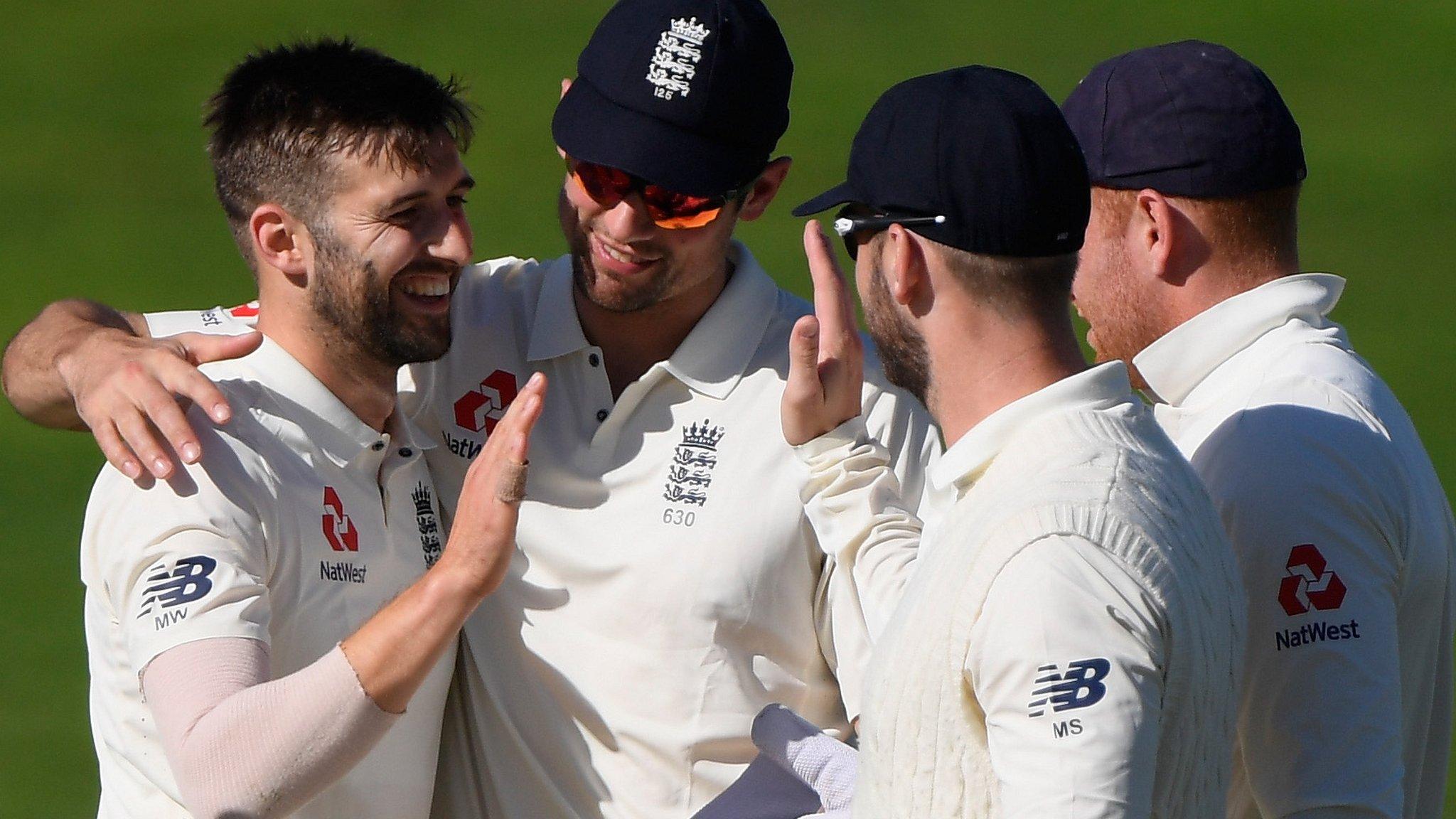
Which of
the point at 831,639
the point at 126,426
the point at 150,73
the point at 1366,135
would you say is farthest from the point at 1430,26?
the point at 126,426

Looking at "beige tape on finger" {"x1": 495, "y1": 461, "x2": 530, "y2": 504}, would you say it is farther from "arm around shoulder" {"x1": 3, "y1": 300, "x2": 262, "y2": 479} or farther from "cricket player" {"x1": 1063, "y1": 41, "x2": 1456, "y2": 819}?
"cricket player" {"x1": 1063, "y1": 41, "x2": 1456, "y2": 819}

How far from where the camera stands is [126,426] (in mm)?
3361

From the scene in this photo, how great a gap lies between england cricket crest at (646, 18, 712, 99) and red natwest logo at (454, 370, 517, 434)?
26.8 inches

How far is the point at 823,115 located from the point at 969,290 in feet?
33.6

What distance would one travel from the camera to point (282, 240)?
3.69 metres

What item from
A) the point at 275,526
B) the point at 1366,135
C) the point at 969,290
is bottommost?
the point at 1366,135

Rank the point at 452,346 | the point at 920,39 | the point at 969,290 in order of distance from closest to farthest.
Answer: the point at 969,290
the point at 452,346
the point at 920,39

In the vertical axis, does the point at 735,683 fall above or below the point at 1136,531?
below

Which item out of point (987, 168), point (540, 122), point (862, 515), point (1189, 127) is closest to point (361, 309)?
point (862, 515)

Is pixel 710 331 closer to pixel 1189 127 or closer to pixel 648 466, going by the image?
pixel 648 466

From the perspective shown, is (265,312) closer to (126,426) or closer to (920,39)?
(126,426)

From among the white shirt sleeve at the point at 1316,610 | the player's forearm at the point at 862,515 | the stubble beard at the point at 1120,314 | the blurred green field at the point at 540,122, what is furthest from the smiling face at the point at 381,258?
the blurred green field at the point at 540,122

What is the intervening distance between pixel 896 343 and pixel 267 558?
4.13 ft

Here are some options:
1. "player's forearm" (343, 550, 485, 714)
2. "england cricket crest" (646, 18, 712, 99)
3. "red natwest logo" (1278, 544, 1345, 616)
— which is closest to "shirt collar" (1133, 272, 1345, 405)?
"red natwest logo" (1278, 544, 1345, 616)
